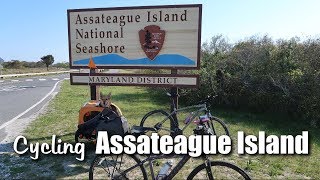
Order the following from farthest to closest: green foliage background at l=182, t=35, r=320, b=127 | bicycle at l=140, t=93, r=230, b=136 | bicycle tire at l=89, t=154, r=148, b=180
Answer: green foliage background at l=182, t=35, r=320, b=127
bicycle at l=140, t=93, r=230, b=136
bicycle tire at l=89, t=154, r=148, b=180

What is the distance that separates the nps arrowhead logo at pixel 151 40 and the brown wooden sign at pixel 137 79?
0.50 metres

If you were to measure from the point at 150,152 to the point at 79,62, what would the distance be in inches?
167

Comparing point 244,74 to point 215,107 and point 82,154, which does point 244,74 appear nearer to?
point 215,107

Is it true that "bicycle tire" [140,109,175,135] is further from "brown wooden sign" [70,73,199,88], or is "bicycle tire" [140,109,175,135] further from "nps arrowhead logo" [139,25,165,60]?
"nps arrowhead logo" [139,25,165,60]

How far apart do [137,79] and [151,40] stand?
3.01 ft

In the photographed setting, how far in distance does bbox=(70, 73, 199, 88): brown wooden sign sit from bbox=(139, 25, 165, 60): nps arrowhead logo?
495mm

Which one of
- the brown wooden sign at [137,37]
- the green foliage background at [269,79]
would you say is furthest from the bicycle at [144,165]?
the green foliage background at [269,79]

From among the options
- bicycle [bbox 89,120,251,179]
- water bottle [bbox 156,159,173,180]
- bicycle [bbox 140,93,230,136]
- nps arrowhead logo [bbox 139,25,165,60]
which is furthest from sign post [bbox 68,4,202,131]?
water bottle [bbox 156,159,173,180]

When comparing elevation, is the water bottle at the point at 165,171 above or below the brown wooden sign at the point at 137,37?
below

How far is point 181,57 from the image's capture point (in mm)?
7367

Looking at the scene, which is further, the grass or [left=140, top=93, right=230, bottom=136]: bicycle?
[left=140, top=93, right=230, bottom=136]: bicycle

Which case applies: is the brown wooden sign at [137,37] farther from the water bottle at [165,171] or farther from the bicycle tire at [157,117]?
the water bottle at [165,171]

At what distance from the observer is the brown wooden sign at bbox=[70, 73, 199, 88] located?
24.1ft

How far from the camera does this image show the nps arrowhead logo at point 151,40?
7.44 m
